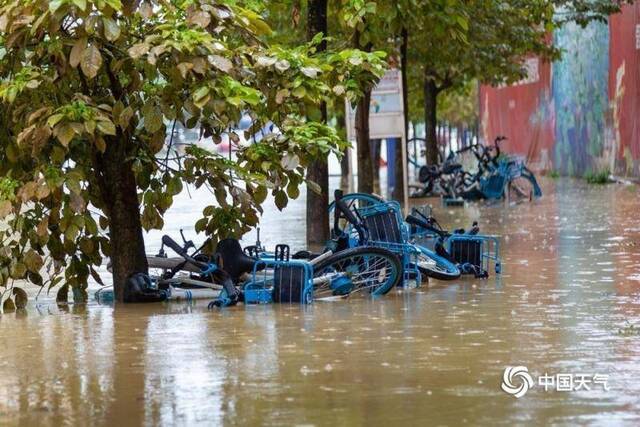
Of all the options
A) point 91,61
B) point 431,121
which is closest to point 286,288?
point 91,61

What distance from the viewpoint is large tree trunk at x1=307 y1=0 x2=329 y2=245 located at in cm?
1753

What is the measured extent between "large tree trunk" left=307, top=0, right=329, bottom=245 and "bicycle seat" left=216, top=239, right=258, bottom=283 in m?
5.13

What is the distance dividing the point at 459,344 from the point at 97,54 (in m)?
3.37

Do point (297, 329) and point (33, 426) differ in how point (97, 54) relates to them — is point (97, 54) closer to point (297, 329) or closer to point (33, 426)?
point (297, 329)

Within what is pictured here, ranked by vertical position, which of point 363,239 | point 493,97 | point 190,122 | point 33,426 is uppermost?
point 493,97

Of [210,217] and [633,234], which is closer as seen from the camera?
[210,217]

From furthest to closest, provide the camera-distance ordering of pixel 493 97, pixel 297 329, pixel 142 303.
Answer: pixel 493 97 → pixel 142 303 → pixel 297 329

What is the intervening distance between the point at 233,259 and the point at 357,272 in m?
1.09

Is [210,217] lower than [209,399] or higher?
higher

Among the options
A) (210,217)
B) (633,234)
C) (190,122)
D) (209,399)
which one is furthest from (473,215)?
(209,399)

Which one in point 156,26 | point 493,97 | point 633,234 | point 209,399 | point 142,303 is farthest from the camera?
point 493,97

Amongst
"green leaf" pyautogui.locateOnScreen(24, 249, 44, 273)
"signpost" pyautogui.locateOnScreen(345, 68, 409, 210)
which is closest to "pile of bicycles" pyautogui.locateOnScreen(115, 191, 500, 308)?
"green leaf" pyautogui.locateOnScreen(24, 249, 44, 273)

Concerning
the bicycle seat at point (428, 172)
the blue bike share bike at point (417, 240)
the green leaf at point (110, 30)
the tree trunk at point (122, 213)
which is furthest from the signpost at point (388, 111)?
the green leaf at point (110, 30)

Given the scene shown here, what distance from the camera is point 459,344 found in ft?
31.5
